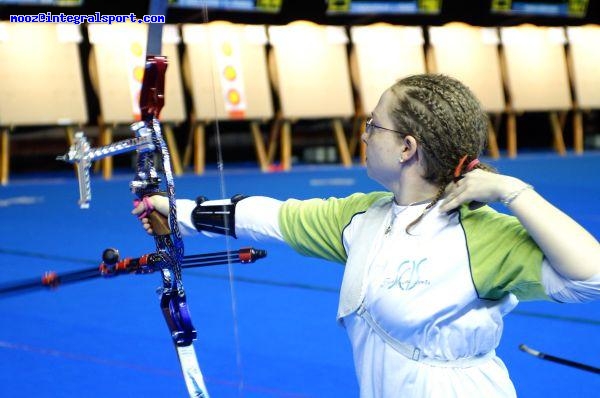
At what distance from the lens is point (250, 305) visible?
2.59m

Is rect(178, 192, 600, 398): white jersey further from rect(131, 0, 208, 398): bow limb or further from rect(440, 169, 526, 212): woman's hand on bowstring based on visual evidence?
rect(131, 0, 208, 398): bow limb

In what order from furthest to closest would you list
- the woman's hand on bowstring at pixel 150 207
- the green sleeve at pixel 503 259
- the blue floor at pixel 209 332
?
the blue floor at pixel 209 332
the woman's hand on bowstring at pixel 150 207
the green sleeve at pixel 503 259

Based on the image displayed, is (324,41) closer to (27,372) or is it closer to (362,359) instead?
(27,372)

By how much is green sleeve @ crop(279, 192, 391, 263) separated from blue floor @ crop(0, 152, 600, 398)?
4.6 inches

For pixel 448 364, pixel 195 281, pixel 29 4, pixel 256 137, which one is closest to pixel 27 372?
pixel 195 281

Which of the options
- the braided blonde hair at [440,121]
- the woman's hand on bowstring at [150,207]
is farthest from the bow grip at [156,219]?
the braided blonde hair at [440,121]

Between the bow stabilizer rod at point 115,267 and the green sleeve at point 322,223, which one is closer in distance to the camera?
the bow stabilizer rod at point 115,267

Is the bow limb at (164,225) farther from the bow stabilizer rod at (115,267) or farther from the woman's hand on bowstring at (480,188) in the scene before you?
the woman's hand on bowstring at (480,188)

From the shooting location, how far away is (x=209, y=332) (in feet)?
7.57

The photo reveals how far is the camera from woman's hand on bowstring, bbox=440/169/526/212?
0.94 m

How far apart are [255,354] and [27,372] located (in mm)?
563

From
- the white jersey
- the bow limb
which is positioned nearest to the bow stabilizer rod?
the bow limb

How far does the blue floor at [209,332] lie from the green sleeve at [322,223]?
0.38ft

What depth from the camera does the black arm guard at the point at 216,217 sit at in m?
1.16
